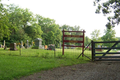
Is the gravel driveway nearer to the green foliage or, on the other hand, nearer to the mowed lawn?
the mowed lawn

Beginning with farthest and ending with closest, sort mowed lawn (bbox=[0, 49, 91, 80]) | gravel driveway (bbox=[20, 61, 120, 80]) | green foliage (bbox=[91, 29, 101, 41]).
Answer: green foliage (bbox=[91, 29, 101, 41])
mowed lawn (bbox=[0, 49, 91, 80])
gravel driveway (bbox=[20, 61, 120, 80])

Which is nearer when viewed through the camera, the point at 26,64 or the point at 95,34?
the point at 26,64

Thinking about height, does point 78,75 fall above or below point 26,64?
below

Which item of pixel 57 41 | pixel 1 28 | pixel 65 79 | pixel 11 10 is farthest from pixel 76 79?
pixel 57 41

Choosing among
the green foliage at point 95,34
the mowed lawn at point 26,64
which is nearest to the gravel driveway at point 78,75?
the mowed lawn at point 26,64

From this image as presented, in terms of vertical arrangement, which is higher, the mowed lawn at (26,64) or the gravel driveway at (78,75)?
the mowed lawn at (26,64)

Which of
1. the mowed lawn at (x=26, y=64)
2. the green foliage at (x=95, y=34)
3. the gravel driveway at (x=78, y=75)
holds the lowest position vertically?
the gravel driveway at (x=78, y=75)

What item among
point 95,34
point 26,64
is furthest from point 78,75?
point 95,34

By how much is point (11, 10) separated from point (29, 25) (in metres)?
9.96

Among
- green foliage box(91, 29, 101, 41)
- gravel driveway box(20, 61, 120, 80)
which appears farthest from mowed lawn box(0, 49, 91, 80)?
green foliage box(91, 29, 101, 41)

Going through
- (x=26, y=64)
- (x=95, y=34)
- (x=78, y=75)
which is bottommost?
(x=78, y=75)

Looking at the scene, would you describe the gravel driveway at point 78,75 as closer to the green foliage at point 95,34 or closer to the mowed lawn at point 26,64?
the mowed lawn at point 26,64

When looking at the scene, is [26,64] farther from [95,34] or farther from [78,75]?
[95,34]

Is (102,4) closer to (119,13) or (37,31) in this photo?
(119,13)
